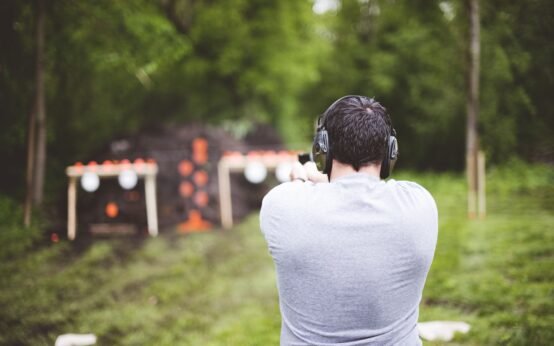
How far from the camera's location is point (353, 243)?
1423mm

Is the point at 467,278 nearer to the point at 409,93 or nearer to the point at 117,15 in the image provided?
the point at 117,15

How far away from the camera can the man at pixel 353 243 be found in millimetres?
1431

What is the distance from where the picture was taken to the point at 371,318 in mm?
1481

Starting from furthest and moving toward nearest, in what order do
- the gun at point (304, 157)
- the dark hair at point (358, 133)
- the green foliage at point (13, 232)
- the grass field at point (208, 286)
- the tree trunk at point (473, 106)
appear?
the tree trunk at point (473, 106) < the green foliage at point (13, 232) < the grass field at point (208, 286) < the gun at point (304, 157) < the dark hair at point (358, 133)

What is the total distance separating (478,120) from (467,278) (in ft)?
16.1

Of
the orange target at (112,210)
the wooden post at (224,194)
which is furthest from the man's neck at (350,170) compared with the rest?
the orange target at (112,210)

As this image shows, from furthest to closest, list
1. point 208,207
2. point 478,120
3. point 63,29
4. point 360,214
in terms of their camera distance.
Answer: point 478,120 → point 208,207 → point 63,29 → point 360,214

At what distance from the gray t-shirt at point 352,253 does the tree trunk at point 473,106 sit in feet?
22.9

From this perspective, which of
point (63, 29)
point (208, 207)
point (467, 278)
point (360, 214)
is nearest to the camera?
point (360, 214)

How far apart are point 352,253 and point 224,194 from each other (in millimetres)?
6563

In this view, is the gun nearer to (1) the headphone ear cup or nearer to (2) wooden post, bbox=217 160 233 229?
(1) the headphone ear cup

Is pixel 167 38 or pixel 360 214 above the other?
pixel 167 38

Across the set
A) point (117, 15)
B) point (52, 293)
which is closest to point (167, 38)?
point (117, 15)

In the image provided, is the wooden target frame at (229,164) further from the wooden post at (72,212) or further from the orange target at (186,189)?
the wooden post at (72,212)
